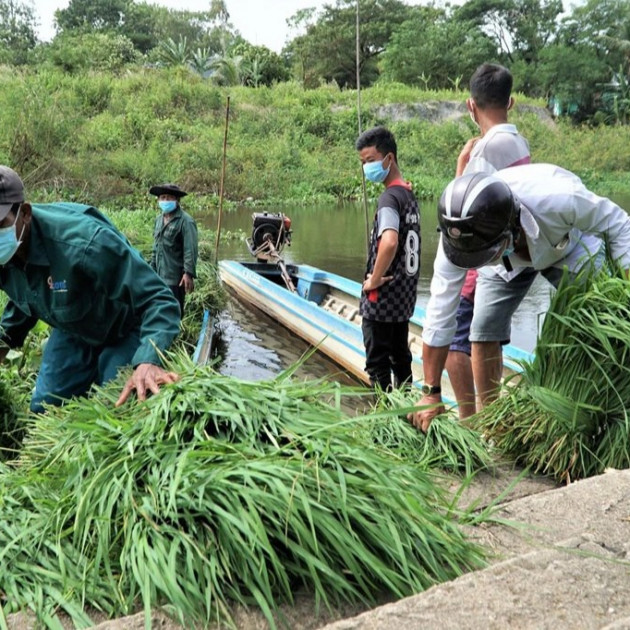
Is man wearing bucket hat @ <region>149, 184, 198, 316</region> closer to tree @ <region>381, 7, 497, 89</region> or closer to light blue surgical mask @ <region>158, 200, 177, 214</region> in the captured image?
light blue surgical mask @ <region>158, 200, 177, 214</region>

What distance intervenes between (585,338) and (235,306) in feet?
30.7

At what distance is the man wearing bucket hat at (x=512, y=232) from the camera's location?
2727 mm

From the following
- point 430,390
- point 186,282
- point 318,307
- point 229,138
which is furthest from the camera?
point 229,138

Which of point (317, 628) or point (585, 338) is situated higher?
point (585, 338)

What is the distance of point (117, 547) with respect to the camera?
178cm

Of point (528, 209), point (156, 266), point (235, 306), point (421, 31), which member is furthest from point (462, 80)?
point (528, 209)

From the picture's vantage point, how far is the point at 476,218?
270cm

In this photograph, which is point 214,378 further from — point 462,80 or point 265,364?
point 462,80

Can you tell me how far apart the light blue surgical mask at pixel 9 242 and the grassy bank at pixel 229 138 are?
1783 centimetres

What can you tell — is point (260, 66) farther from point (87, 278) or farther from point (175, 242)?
point (87, 278)

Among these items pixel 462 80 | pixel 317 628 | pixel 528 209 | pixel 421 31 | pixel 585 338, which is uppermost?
pixel 421 31

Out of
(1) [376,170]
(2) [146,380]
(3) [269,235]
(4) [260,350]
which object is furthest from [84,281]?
(3) [269,235]

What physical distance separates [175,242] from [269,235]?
3.59 m

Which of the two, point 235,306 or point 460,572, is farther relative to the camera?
point 235,306
